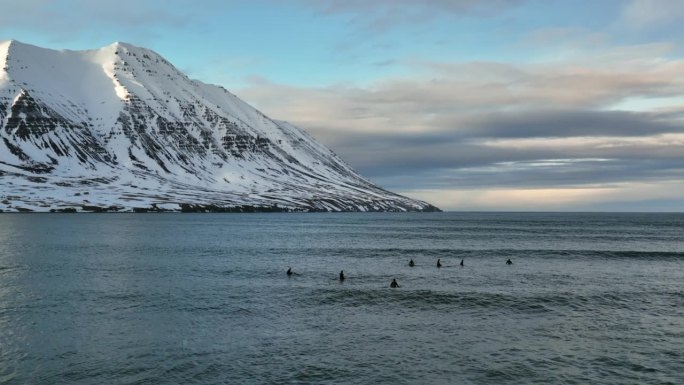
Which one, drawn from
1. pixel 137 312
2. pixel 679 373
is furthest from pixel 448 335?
pixel 137 312

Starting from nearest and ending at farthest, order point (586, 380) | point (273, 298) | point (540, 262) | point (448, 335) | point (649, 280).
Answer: point (586, 380) → point (448, 335) → point (273, 298) → point (649, 280) → point (540, 262)

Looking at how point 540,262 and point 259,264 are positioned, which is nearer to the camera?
point 259,264

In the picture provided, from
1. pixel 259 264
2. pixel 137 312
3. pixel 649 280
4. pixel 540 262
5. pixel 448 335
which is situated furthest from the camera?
pixel 540 262

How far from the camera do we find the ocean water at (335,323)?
36.5 metres

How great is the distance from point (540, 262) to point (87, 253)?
288 feet

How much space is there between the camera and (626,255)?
11762 cm

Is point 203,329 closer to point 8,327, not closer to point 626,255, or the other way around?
point 8,327

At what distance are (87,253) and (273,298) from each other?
63.3 m

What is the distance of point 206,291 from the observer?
66188 mm

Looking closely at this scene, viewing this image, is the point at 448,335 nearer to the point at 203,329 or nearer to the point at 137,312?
the point at 203,329

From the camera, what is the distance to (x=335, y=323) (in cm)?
4984

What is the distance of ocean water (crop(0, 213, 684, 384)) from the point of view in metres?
36.5

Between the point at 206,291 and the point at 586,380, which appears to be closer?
the point at 586,380

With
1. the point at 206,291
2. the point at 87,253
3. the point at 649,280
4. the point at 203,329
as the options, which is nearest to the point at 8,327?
the point at 203,329
